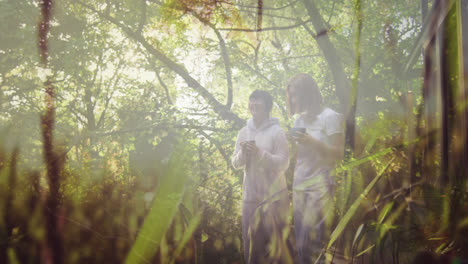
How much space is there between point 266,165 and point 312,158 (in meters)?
0.46

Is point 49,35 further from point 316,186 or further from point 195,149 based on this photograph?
point 316,186

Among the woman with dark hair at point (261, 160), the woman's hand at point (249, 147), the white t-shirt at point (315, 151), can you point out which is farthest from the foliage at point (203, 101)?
the woman's hand at point (249, 147)

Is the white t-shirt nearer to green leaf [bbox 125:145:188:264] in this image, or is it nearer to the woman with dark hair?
the woman with dark hair

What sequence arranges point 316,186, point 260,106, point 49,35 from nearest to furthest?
point 316,186 < point 260,106 < point 49,35

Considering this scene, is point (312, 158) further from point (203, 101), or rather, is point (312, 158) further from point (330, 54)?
point (203, 101)

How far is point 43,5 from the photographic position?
18.2ft

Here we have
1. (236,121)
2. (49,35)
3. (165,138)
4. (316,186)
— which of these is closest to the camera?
(316,186)

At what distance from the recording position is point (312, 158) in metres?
2.30

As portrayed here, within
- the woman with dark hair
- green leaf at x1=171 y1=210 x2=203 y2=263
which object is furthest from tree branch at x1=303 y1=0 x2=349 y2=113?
green leaf at x1=171 y1=210 x2=203 y2=263

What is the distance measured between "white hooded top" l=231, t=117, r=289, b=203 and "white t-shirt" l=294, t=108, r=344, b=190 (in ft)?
0.87

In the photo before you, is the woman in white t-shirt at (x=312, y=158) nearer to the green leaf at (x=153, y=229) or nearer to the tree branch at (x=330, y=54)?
the tree branch at (x=330, y=54)

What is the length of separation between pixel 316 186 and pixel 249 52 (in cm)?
405

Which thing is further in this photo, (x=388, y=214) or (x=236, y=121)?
(x=236, y=121)

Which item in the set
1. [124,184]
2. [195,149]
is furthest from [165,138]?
[124,184]
